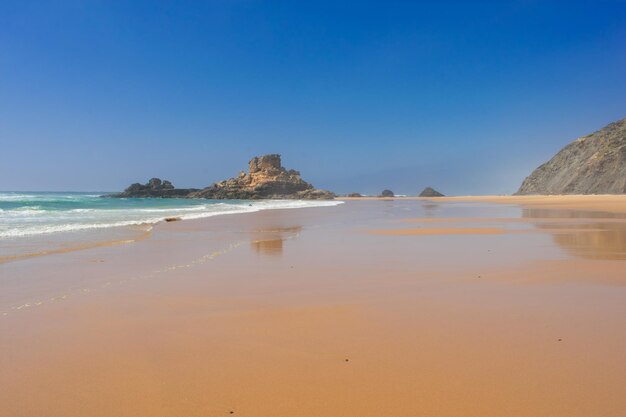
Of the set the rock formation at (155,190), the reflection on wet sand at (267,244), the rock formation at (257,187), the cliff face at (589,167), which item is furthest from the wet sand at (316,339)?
the rock formation at (155,190)

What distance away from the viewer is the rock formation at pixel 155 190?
97.4 metres

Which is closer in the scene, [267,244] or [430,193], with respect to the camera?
[267,244]

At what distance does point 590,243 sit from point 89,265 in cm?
1084

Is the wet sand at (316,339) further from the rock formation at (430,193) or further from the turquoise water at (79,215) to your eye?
the rock formation at (430,193)

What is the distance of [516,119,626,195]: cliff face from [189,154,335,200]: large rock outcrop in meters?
43.3

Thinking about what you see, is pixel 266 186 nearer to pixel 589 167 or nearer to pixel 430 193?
pixel 430 193

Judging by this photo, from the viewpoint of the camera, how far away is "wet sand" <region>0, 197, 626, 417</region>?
2.54 metres

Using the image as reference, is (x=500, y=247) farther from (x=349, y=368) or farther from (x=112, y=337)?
(x=112, y=337)

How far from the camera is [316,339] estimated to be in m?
3.59

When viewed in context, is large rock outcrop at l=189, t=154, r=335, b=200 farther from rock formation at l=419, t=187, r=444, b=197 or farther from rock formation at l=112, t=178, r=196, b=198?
rock formation at l=419, t=187, r=444, b=197

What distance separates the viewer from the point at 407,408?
2428 mm

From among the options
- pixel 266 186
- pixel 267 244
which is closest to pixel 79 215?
pixel 267 244

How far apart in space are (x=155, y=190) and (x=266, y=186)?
27698 millimetres

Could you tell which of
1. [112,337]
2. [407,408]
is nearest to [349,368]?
[407,408]
